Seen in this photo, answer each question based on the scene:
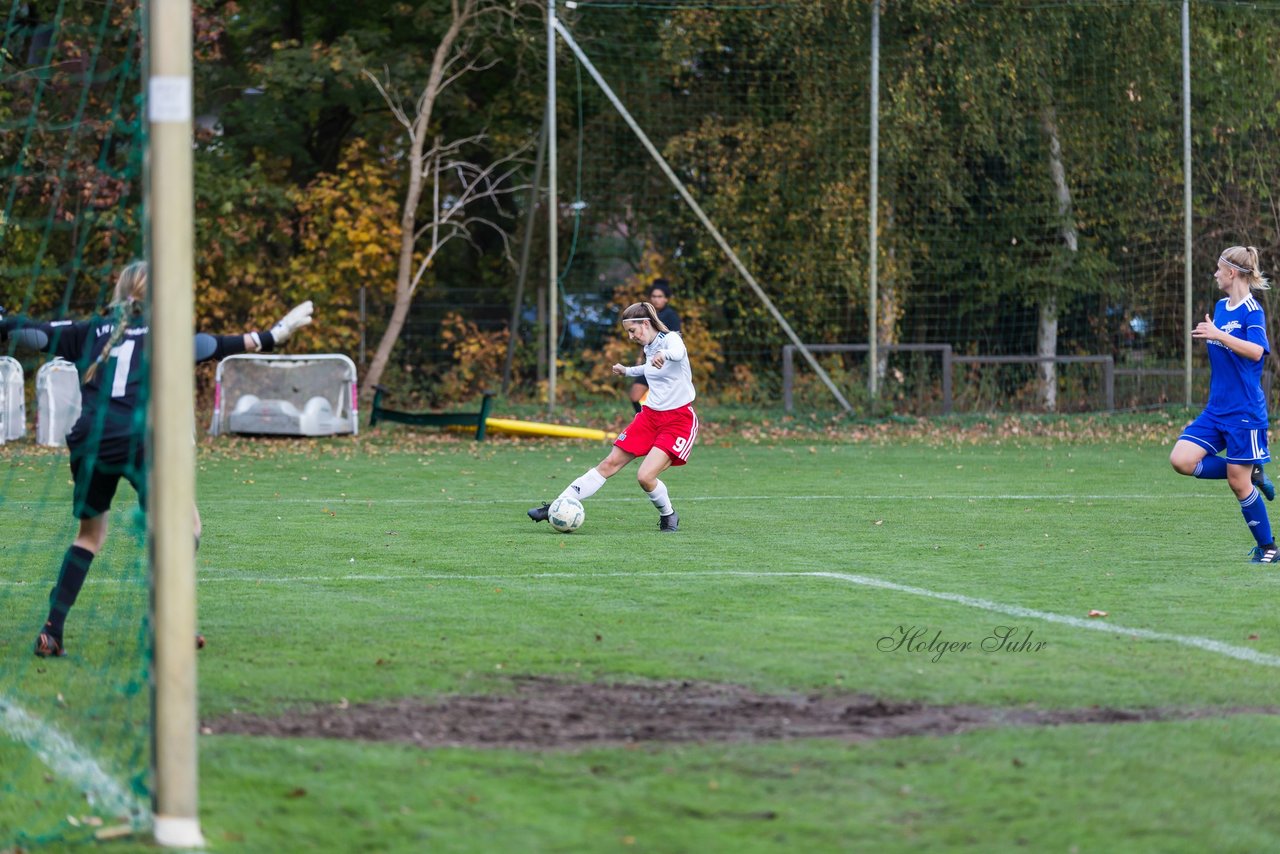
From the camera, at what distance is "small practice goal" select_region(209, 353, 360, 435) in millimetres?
21391

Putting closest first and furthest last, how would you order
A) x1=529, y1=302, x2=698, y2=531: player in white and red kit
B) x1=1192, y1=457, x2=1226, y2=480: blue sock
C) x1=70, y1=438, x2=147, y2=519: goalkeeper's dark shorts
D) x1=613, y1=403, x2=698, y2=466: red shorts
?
1. x1=70, y1=438, x2=147, y2=519: goalkeeper's dark shorts
2. x1=1192, y1=457, x2=1226, y2=480: blue sock
3. x1=529, y1=302, x2=698, y2=531: player in white and red kit
4. x1=613, y1=403, x2=698, y2=466: red shorts

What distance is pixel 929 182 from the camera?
80.1 feet

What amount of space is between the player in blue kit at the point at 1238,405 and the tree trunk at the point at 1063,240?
46.6ft

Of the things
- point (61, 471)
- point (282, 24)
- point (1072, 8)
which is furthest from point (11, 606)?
point (282, 24)

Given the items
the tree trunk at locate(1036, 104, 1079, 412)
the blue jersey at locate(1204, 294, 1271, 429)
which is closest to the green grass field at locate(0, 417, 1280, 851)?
the blue jersey at locate(1204, 294, 1271, 429)

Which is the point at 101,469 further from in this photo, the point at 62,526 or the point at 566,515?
the point at 62,526

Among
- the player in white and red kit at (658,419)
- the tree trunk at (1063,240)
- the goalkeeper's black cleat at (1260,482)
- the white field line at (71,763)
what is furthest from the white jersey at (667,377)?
the tree trunk at (1063,240)

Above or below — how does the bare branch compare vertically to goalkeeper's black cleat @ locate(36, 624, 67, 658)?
above

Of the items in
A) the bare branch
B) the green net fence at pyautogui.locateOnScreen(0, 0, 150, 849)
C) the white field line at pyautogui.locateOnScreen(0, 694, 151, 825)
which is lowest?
the white field line at pyautogui.locateOnScreen(0, 694, 151, 825)

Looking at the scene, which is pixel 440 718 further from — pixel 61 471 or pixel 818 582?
pixel 61 471

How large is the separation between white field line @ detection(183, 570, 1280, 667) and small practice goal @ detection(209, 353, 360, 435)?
40.6 feet

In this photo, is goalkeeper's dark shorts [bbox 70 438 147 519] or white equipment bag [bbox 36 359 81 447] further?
white equipment bag [bbox 36 359 81 447]

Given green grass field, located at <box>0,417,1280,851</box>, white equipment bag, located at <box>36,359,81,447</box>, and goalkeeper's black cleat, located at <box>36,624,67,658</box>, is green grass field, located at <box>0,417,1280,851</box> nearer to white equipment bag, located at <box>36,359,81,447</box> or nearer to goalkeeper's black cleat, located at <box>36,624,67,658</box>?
goalkeeper's black cleat, located at <box>36,624,67,658</box>

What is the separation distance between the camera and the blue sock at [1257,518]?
972 centimetres
